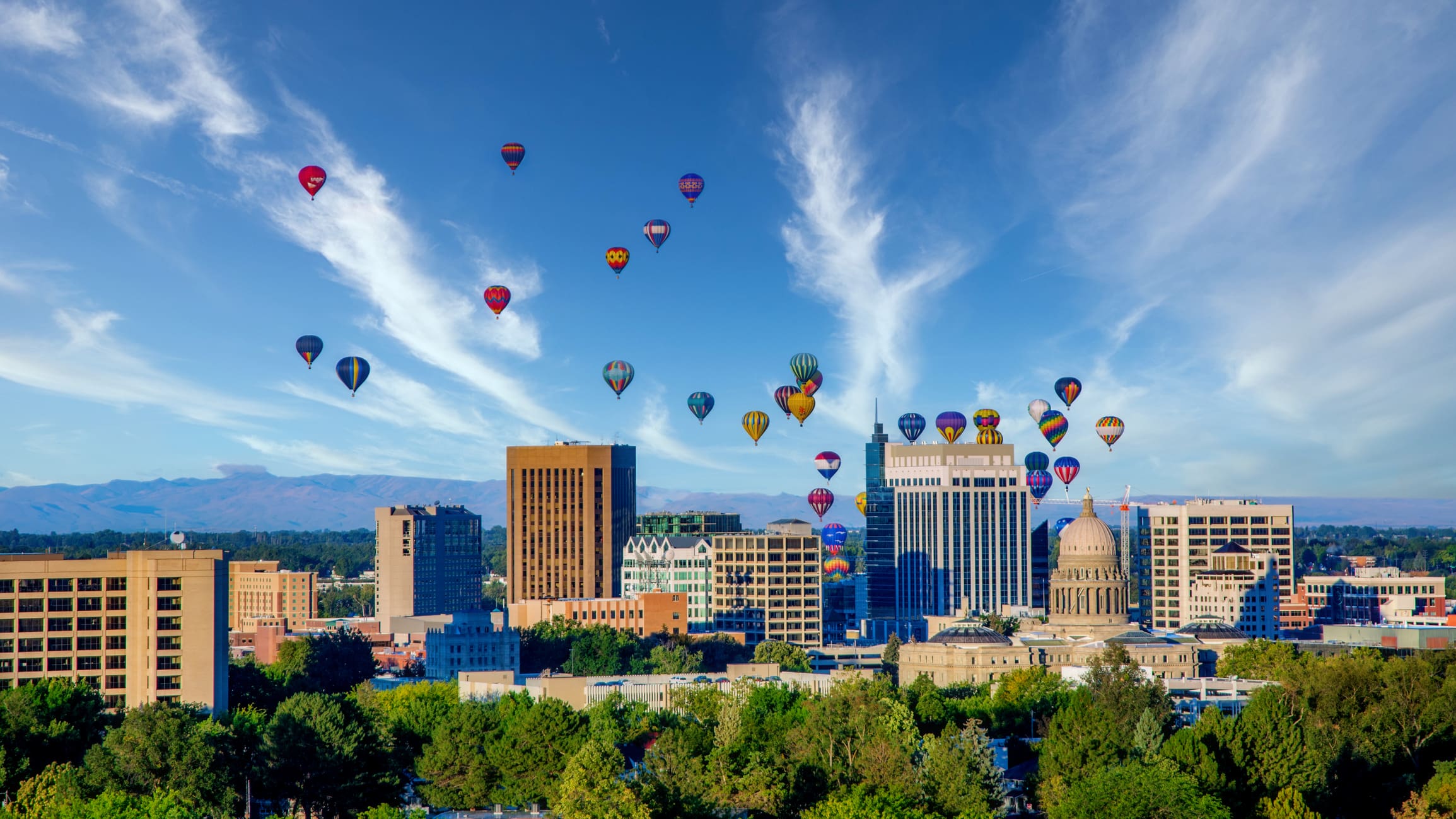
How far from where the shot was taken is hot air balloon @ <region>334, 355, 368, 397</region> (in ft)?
621

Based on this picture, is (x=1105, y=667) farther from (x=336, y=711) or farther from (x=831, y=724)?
(x=336, y=711)

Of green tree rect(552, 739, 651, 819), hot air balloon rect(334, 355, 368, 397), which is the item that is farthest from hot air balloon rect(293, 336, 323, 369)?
green tree rect(552, 739, 651, 819)

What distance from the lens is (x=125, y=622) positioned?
134 metres

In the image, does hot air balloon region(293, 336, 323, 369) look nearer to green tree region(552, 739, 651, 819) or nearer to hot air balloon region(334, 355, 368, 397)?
hot air balloon region(334, 355, 368, 397)

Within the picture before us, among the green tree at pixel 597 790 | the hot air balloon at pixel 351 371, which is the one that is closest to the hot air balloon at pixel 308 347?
the hot air balloon at pixel 351 371

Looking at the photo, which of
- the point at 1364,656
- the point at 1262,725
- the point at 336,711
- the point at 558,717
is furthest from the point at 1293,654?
the point at 336,711

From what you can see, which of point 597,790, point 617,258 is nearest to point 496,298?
point 617,258

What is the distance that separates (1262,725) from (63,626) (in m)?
87.0

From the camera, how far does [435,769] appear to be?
363 ft

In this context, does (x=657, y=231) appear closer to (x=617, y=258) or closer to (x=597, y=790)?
(x=617, y=258)

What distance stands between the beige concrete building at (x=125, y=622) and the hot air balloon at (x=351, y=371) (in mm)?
55926

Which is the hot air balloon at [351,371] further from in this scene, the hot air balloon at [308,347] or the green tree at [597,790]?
the green tree at [597,790]

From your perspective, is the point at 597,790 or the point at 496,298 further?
the point at 496,298

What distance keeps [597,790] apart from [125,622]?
60146 mm
